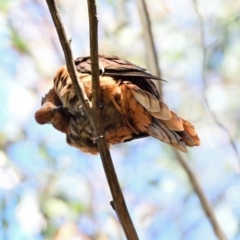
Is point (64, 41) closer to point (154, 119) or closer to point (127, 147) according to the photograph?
point (154, 119)

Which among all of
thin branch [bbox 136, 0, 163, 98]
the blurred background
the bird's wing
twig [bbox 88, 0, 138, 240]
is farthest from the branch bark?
the blurred background

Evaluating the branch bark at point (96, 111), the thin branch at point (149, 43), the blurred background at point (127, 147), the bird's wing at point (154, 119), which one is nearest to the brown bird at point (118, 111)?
the bird's wing at point (154, 119)

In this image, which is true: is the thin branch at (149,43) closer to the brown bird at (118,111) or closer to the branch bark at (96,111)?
the brown bird at (118,111)

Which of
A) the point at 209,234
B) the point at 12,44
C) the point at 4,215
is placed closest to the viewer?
the point at 209,234

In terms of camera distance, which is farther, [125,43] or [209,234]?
[125,43]

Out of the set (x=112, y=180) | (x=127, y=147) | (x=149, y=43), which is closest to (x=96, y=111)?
(x=112, y=180)

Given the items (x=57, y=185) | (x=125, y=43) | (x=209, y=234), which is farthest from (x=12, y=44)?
(x=209, y=234)

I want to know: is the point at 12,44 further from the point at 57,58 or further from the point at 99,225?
the point at 99,225

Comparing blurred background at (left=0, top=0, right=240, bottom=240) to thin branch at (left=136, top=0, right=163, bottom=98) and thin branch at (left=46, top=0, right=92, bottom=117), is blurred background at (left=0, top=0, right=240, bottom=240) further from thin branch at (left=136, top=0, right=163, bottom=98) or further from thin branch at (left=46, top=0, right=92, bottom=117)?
thin branch at (left=46, top=0, right=92, bottom=117)
